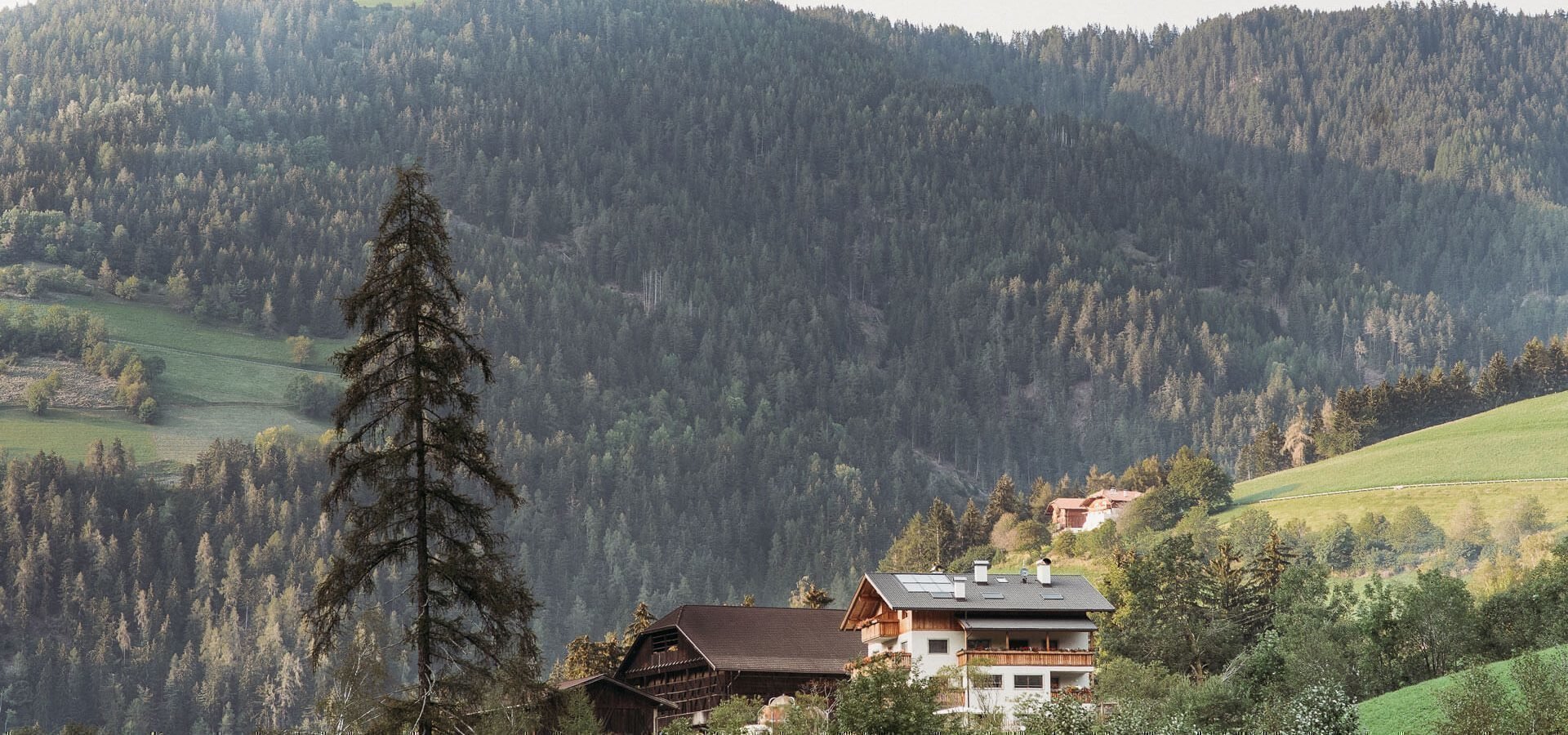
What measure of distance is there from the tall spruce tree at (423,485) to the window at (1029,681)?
161ft

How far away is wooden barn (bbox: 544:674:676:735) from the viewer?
97375 millimetres

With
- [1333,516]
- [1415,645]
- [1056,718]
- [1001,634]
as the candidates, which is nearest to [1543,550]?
[1333,516]

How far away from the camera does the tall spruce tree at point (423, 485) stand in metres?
42.0

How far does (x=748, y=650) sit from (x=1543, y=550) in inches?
2242

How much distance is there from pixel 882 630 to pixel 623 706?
14.7m

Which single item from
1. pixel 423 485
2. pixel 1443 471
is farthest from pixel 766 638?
pixel 1443 471

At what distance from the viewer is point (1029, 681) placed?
89.2 meters

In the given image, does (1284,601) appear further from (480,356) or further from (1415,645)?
(480,356)

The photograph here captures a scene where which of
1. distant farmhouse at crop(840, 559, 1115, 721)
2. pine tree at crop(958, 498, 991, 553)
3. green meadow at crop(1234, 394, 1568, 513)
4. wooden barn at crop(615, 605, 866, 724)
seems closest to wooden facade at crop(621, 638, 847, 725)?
wooden barn at crop(615, 605, 866, 724)

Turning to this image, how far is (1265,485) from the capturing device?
189500mm

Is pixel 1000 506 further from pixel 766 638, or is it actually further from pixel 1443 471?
pixel 766 638

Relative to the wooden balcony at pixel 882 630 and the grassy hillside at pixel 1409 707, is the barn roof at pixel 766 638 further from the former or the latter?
the grassy hillside at pixel 1409 707

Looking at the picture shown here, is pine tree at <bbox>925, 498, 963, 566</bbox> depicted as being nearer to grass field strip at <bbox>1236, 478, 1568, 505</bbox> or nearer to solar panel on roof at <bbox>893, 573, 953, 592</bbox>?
grass field strip at <bbox>1236, 478, 1568, 505</bbox>

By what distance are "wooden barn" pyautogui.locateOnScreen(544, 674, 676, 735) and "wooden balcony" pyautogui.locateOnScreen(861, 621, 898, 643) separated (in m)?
12.2
